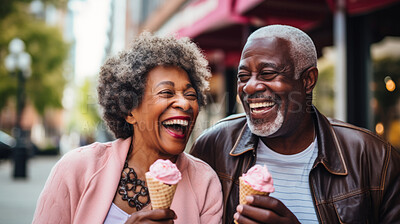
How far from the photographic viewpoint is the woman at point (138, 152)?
99.3 inches

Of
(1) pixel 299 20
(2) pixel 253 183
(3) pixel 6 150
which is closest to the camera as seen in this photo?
(2) pixel 253 183

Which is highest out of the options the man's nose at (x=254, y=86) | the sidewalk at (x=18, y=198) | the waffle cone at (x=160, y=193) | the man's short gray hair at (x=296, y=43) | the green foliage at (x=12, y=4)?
the green foliage at (x=12, y=4)

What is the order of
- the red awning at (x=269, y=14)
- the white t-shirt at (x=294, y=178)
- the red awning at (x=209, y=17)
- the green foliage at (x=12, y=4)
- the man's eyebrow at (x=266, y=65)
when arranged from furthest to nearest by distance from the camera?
the green foliage at (x=12, y=4) → the red awning at (x=209, y=17) → the red awning at (x=269, y=14) → the man's eyebrow at (x=266, y=65) → the white t-shirt at (x=294, y=178)

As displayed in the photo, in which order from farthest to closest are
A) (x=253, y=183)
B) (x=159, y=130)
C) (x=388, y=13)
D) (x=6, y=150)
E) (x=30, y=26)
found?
1. (x=30, y=26)
2. (x=6, y=150)
3. (x=388, y=13)
4. (x=159, y=130)
5. (x=253, y=183)

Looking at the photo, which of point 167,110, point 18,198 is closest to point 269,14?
point 167,110

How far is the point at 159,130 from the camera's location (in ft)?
8.74

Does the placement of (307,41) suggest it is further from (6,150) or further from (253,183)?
(6,150)

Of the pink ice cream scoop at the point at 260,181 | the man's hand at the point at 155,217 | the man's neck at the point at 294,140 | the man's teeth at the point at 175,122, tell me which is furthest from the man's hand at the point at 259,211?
the man's neck at the point at 294,140

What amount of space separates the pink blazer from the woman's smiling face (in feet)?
0.82

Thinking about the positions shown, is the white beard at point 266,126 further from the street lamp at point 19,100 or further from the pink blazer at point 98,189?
the street lamp at point 19,100

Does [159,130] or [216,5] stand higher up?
[216,5]

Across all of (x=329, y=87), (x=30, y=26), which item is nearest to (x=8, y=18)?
(x=30, y=26)

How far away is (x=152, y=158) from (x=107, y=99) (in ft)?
2.01

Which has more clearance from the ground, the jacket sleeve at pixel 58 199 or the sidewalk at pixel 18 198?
the jacket sleeve at pixel 58 199
